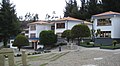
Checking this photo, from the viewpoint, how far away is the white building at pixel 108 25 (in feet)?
168

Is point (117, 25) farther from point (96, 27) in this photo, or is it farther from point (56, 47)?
point (56, 47)

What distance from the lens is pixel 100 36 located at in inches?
2092

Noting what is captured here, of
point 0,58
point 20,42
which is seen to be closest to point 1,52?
point 0,58

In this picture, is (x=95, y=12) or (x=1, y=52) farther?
(x=95, y=12)

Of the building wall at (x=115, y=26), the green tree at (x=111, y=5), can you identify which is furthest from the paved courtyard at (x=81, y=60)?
the green tree at (x=111, y=5)

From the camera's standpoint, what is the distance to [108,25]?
51656mm

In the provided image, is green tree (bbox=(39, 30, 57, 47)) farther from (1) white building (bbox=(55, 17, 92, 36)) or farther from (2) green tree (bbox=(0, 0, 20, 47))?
(2) green tree (bbox=(0, 0, 20, 47))

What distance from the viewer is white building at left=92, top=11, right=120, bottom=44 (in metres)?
51.1

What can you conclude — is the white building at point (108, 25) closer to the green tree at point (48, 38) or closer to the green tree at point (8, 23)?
the green tree at point (48, 38)

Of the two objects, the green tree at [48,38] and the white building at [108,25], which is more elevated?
the white building at [108,25]

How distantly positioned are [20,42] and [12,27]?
38.4ft

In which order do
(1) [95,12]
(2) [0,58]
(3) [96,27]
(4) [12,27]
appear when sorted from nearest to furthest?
(2) [0,58]
(3) [96,27]
(4) [12,27]
(1) [95,12]

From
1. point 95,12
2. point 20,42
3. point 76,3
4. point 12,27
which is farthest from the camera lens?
point 76,3

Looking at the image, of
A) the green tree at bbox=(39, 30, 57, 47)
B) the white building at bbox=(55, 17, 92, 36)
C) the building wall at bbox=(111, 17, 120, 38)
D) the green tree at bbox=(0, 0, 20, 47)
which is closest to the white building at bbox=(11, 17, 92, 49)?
the white building at bbox=(55, 17, 92, 36)
